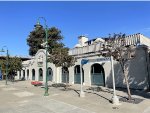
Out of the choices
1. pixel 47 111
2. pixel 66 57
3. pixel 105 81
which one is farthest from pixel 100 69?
pixel 47 111

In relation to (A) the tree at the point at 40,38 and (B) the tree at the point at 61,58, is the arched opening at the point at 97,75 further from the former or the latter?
(A) the tree at the point at 40,38

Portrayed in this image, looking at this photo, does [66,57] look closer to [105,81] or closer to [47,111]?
[105,81]

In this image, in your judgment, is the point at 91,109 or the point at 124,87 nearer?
the point at 91,109

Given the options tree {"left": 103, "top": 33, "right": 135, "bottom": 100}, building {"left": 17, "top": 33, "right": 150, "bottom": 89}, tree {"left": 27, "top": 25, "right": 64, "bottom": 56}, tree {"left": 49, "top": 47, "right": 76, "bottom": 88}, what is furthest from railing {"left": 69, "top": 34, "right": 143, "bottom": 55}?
tree {"left": 27, "top": 25, "right": 64, "bottom": 56}

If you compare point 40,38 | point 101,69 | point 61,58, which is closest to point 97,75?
point 101,69

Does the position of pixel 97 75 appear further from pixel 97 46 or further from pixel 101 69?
pixel 97 46

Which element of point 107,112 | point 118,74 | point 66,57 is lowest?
point 107,112

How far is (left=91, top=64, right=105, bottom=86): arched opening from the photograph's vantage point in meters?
23.1

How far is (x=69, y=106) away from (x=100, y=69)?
11883mm

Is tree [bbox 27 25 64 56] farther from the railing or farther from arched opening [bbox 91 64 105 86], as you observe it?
arched opening [bbox 91 64 105 86]

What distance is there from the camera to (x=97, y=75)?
2367cm

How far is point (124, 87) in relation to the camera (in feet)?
65.9

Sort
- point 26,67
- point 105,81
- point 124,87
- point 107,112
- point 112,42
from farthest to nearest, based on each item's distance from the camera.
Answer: point 26,67 → point 105,81 → point 124,87 → point 112,42 → point 107,112

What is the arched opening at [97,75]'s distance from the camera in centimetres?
2311
